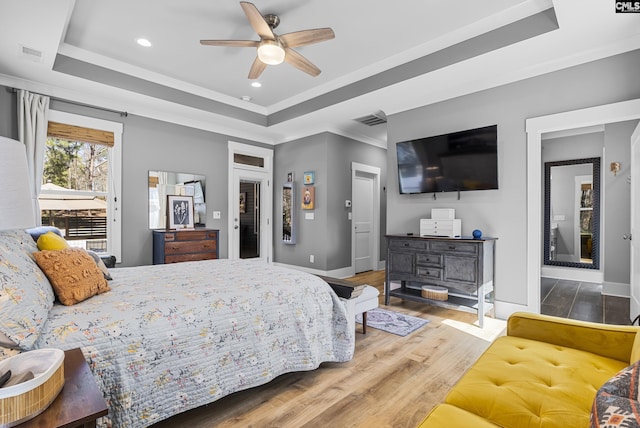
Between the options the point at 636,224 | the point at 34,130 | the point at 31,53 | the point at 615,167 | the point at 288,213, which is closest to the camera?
the point at 636,224

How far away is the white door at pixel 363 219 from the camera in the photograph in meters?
6.02

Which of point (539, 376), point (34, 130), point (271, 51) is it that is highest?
point (271, 51)

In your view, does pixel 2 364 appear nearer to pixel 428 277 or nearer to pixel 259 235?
pixel 428 277

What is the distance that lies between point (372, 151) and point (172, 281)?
198 inches

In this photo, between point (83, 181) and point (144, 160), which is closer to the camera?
point (83, 181)

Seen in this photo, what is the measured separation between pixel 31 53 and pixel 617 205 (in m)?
7.12

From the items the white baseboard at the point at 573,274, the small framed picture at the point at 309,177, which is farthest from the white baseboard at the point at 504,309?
the small framed picture at the point at 309,177

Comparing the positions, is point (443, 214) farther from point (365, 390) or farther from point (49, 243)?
point (49, 243)

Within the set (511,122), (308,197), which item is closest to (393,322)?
(511,122)

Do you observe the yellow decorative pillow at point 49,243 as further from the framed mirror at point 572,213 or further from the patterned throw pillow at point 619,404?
the framed mirror at point 572,213

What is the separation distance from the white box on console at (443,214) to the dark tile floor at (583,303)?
148 cm

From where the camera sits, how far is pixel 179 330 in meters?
1.54

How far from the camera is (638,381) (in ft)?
2.61

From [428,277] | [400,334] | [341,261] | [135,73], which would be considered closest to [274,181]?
[341,261]
